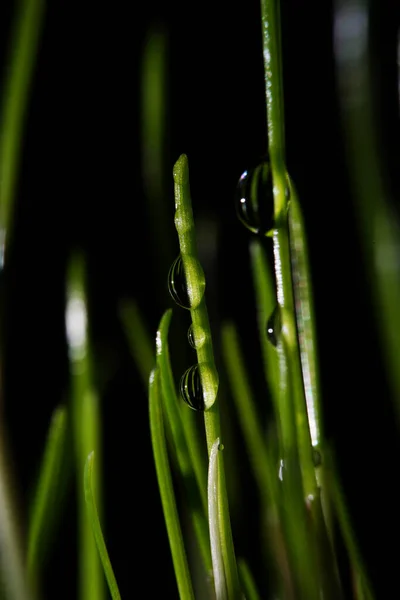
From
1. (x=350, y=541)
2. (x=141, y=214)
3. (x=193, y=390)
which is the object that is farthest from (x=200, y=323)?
(x=141, y=214)

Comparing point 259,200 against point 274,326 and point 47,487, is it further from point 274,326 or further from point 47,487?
point 47,487

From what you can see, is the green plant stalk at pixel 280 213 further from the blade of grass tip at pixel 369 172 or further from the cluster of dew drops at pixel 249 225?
the blade of grass tip at pixel 369 172

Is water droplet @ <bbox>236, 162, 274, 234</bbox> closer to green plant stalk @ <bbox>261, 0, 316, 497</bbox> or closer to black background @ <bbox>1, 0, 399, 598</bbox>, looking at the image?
green plant stalk @ <bbox>261, 0, 316, 497</bbox>

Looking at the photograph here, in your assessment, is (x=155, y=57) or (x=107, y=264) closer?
(x=155, y=57)

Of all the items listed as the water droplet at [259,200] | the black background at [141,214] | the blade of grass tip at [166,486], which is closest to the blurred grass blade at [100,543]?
the blade of grass tip at [166,486]

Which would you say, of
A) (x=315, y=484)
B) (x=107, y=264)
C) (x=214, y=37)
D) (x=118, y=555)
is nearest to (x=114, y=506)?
(x=118, y=555)

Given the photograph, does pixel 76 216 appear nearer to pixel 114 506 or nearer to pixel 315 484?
pixel 114 506

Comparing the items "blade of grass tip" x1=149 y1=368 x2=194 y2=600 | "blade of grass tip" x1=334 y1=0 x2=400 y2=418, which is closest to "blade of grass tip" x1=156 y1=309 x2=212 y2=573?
"blade of grass tip" x1=149 y1=368 x2=194 y2=600

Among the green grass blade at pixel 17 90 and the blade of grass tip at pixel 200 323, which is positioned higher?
the green grass blade at pixel 17 90
